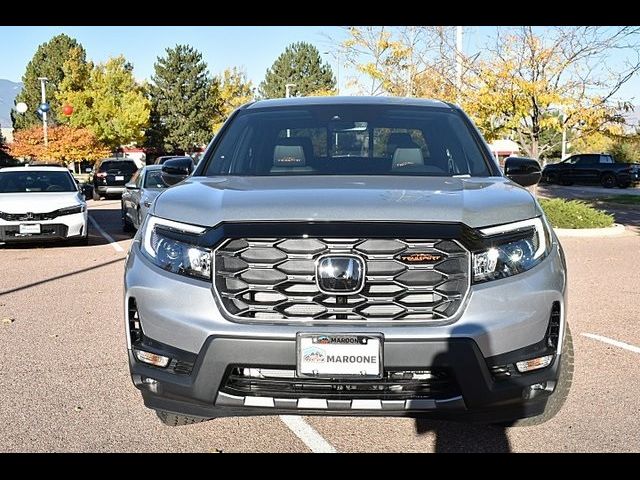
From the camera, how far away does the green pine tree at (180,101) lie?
227ft

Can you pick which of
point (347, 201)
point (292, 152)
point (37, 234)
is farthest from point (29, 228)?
point (347, 201)

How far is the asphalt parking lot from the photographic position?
4074 millimetres

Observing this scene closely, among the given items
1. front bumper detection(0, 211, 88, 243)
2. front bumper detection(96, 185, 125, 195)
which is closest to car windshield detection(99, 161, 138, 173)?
front bumper detection(96, 185, 125, 195)

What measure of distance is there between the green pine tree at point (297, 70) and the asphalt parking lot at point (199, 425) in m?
68.5

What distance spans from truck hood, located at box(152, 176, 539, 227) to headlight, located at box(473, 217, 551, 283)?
0.05 meters

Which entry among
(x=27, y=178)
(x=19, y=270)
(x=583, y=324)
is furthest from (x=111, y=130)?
(x=583, y=324)

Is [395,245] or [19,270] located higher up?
[395,245]

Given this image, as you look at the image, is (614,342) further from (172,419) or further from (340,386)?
(172,419)

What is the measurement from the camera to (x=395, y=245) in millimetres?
3393

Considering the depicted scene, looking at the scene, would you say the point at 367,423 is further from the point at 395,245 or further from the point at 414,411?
the point at 395,245

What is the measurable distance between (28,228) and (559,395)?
10.8 meters

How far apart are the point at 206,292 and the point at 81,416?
5.20 feet

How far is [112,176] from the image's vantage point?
98.2ft

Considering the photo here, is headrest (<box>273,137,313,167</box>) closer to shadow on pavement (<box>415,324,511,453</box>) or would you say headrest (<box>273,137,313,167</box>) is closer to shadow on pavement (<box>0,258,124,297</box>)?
shadow on pavement (<box>415,324,511,453</box>)
